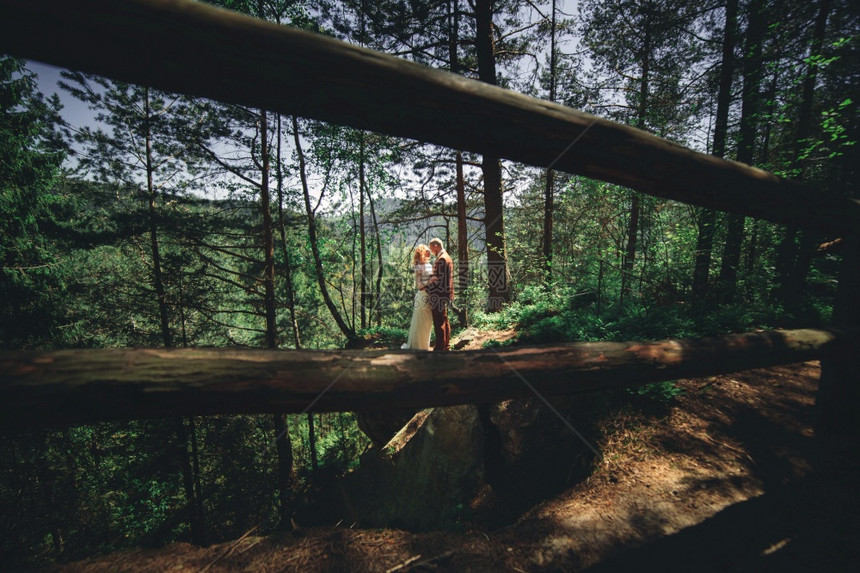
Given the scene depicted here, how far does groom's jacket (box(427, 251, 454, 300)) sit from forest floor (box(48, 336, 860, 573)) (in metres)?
3.39

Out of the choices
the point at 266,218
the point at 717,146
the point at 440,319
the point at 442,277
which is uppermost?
the point at 717,146

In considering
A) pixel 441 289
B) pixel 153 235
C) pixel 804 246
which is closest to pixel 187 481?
pixel 153 235

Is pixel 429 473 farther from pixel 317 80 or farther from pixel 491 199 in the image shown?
pixel 491 199

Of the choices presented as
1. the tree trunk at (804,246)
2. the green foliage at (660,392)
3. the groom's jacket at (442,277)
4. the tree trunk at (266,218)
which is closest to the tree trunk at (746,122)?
the tree trunk at (804,246)

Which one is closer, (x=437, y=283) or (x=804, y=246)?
(x=437, y=283)

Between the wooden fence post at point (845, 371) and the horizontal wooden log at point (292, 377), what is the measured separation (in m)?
2.45

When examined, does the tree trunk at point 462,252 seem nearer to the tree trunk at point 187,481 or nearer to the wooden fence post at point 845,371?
the wooden fence post at point 845,371

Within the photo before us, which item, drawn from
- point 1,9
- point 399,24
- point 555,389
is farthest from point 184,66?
point 399,24

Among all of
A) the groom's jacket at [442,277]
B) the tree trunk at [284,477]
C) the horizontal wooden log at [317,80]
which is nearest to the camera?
the horizontal wooden log at [317,80]

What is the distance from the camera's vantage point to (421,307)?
635 centimetres

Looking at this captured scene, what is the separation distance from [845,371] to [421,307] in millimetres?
5627

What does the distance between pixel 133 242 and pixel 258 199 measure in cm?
387

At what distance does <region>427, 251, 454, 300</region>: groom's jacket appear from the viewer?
18.2 ft

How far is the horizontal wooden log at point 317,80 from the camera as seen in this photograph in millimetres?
907
